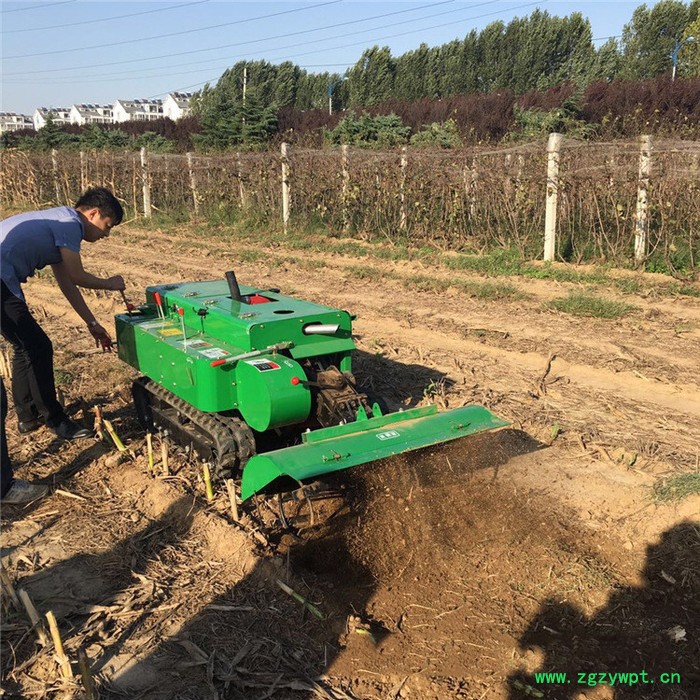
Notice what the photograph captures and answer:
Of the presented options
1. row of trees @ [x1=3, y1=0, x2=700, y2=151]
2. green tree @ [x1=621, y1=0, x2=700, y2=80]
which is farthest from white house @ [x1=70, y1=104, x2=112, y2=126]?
green tree @ [x1=621, y1=0, x2=700, y2=80]

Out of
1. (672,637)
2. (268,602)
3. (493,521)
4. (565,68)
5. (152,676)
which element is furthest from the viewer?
(565,68)

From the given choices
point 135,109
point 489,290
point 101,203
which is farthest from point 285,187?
point 135,109

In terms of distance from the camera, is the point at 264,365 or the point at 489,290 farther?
the point at 489,290

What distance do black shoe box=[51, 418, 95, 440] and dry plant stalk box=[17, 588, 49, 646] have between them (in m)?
2.18

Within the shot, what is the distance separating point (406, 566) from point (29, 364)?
10.7 ft

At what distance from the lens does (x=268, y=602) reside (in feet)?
10.9

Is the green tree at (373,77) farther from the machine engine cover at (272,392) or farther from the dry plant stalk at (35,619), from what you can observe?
the dry plant stalk at (35,619)

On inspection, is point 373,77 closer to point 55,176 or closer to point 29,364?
point 55,176

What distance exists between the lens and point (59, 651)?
9.24 ft

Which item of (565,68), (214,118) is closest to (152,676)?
(214,118)

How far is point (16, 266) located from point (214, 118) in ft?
96.9

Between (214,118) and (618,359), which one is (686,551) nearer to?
(618,359)

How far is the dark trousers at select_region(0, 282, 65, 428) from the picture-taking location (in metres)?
4.88

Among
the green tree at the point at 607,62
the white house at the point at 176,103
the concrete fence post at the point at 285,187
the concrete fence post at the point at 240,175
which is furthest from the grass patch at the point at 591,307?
the white house at the point at 176,103
